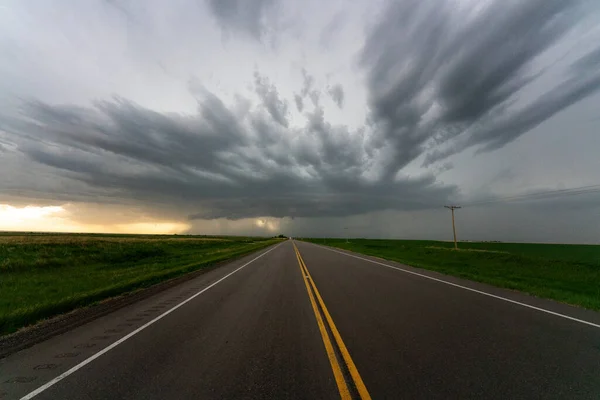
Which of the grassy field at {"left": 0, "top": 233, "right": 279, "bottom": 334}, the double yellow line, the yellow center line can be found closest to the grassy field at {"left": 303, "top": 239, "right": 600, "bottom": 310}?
the double yellow line

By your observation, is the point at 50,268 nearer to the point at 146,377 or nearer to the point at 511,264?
the point at 146,377

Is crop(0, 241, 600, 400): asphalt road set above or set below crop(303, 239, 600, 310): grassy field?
above

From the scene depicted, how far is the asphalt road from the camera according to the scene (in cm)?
405

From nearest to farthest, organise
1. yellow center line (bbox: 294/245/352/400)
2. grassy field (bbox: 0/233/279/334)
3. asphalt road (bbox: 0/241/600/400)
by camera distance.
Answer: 1. yellow center line (bbox: 294/245/352/400)
2. asphalt road (bbox: 0/241/600/400)
3. grassy field (bbox: 0/233/279/334)

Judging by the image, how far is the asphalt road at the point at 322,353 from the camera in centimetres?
405

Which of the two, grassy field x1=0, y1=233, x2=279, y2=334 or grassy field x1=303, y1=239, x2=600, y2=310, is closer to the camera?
grassy field x1=0, y1=233, x2=279, y2=334

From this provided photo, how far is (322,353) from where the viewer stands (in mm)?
5227

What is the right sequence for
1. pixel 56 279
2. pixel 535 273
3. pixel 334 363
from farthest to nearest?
pixel 535 273, pixel 56 279, pixel 334 363

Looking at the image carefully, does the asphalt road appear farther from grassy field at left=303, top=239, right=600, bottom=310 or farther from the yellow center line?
grassy field at left=303, top=239, right=600, bottom=310

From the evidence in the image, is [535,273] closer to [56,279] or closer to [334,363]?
[334,363]

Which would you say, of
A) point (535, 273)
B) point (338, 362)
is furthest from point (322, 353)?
point (535, 273)

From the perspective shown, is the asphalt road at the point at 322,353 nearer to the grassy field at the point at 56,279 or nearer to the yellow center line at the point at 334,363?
the yellow center line at the point at 334,363

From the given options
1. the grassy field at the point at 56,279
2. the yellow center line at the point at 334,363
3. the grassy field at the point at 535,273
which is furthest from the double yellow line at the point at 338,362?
the grassy field at the point at 535,273

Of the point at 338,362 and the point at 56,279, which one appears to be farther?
the point at 56,279
